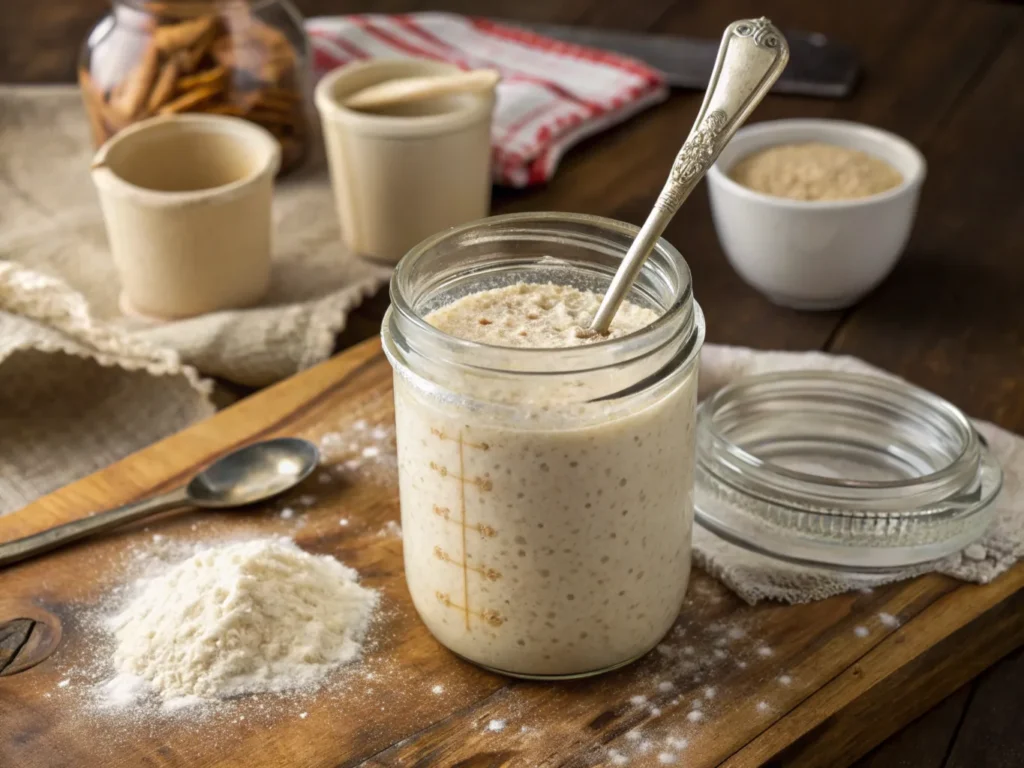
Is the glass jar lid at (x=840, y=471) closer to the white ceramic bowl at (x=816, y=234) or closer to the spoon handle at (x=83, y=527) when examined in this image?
the white ceramic bowl at (x=816, y=234)

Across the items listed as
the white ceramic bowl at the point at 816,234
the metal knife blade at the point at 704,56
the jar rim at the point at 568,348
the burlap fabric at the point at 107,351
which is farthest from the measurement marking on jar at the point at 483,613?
the metal knife blade at the point at 704,56

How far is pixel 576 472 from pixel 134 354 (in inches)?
25.3

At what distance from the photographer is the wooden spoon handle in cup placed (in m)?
1.44

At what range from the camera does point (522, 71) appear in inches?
71.3

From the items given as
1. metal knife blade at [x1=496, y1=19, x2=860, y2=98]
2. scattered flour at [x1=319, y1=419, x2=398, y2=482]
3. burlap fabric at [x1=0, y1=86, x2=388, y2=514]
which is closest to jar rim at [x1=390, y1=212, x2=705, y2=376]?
scattered flour at [x1=319, y1=419, x2=398, y2=482]

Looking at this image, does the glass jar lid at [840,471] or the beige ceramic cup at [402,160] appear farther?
the beige ceramic cup at [402,160]

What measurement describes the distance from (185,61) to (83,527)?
70cm

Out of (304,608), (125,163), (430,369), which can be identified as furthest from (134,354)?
(430,369)

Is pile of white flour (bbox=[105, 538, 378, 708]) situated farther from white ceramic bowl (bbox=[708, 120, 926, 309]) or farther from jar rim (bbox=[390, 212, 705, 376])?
white ceramic bowl (bbox=[708, 120, 926, 309])

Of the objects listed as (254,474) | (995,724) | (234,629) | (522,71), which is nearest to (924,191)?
(522,71)

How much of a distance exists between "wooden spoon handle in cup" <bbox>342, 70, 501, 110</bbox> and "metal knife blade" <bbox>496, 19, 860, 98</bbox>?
0.46 metres

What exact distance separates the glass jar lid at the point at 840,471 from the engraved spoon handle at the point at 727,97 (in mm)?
293

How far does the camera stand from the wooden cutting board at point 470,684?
89 cm

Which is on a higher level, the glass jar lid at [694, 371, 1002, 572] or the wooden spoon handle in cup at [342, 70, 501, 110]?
the wooden spoon handle in cup at [342, 70, 501, 110]
